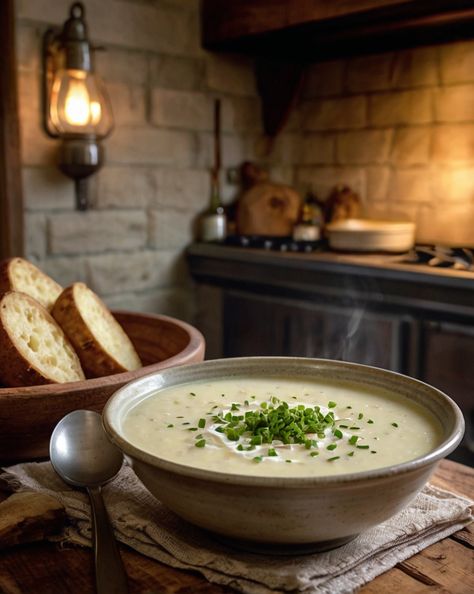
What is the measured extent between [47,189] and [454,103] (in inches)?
64.1

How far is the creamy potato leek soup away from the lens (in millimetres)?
719

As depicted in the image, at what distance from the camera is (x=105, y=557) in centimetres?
68

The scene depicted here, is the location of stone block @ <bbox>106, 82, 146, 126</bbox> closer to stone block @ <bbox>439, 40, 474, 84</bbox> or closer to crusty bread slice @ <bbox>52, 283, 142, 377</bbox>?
stone block @ <bbox>439, 40, 474, 84</bbox>

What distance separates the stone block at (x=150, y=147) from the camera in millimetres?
2732

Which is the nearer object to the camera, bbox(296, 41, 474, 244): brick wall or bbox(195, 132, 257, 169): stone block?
bbox(296, 41, 474, 244): brick wall

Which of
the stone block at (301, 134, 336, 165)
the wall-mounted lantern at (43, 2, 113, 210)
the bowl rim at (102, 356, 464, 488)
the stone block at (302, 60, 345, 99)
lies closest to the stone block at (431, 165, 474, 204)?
the stone block at (301, 134, 336, 165)

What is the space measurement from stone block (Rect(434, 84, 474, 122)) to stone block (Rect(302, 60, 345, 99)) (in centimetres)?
53

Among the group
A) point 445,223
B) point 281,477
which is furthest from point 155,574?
point 445,223

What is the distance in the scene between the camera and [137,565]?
2.27 ft

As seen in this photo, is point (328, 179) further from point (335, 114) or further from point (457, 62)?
point (457, 62)

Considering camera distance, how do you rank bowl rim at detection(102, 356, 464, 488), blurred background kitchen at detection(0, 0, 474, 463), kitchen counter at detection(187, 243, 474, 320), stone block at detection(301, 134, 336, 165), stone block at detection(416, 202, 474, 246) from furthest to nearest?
stone block at detection(301, 134, 336, 165), stone block at detection(416, 202, 474, 246), blurred background kitchen at detection(0, 0, 474, 463), kitchen counter at detection(187, 243, 474, 320), bowl rim at detection(102, 356, 464, 488)

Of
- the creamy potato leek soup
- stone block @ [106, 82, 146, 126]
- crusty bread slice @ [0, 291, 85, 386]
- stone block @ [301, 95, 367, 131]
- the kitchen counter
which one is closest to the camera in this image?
the creamy potato leek soup

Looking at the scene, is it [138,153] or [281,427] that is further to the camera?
[138,153]

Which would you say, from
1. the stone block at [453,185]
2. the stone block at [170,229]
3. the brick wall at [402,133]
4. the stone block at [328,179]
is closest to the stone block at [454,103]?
the brick wall at [402,133]
